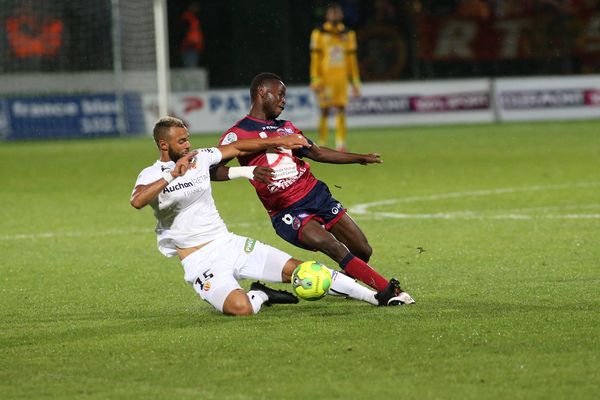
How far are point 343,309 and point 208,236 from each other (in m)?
1.06

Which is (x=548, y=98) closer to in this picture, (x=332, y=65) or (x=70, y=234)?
(x=332, y=65)

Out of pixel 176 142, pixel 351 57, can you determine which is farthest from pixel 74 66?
pixel 176 142

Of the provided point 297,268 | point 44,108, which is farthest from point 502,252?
point 44,108

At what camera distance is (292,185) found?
29.2 feet

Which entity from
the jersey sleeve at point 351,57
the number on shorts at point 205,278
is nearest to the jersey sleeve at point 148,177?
the number on shorts at point 205,278

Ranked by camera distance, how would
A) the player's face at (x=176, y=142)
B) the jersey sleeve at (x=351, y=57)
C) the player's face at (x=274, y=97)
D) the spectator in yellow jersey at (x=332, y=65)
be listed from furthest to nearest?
the jersey sleeve at (x=351, y=57) → the spectator in yellow jersey at (x=332, y=65) → the player's face at (x=274, y=97) → the player's face at (x=176, y=142)

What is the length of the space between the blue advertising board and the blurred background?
0.03m

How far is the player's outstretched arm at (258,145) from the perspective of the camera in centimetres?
862

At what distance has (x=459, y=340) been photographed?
22.6ft

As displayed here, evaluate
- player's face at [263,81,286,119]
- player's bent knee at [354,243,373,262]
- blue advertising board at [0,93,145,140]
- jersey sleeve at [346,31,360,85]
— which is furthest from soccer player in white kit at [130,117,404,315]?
blue advertising board at [0,93,145,140]

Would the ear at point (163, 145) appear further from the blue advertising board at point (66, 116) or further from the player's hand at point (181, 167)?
the blue advertising board at point (66, 116)

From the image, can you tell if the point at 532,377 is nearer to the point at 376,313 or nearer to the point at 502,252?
the point at 376,313

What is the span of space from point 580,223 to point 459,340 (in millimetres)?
6028

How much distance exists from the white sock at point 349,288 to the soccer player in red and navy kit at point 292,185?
0.94 feet
